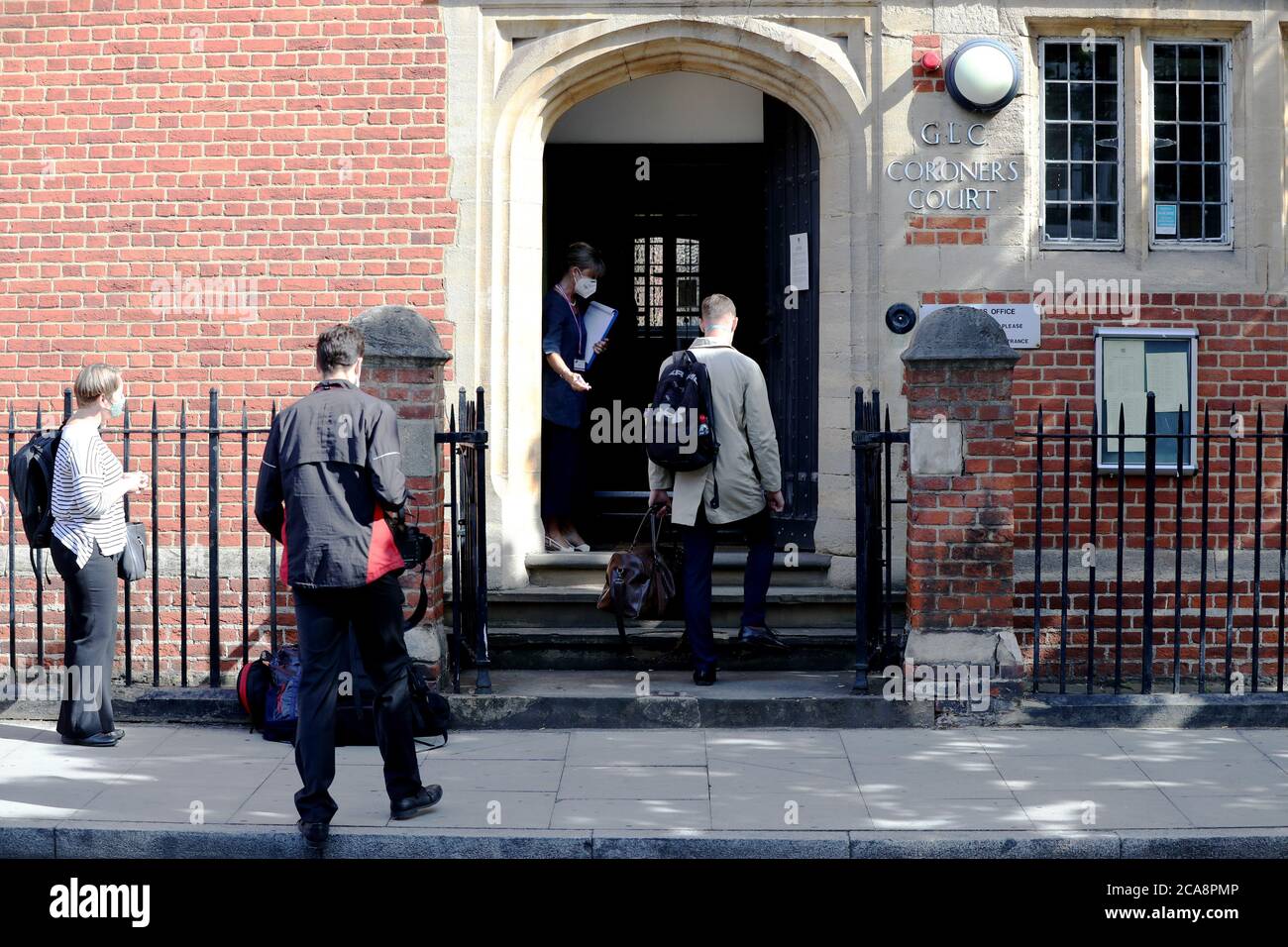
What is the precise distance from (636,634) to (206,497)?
9.17 feet

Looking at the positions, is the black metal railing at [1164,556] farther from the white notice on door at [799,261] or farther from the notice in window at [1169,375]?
the white notice on door at [799,261]

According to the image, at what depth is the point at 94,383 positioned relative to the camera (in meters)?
7.13

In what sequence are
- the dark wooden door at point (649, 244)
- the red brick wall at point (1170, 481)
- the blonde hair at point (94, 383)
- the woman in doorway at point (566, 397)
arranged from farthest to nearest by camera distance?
the dark wooden door at point (649, 244) → the woman in doorway at point (566, 397) → the red brick wall at point (1170, 481) → the blonde hair at point (94, 383)

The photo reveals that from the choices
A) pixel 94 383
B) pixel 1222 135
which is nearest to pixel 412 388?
pixel 94 383

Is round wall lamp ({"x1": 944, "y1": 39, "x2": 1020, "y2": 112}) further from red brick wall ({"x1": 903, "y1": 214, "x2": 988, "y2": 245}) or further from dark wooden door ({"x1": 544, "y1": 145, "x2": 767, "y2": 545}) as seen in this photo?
dark wooden door ({"x1": 544, "y1": 145, "x2": 767, "y2": 545})

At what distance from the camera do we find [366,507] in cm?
573

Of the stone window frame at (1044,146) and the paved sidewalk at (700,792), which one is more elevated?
the stone window frame at (1044,146)

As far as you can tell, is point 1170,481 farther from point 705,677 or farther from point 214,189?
point 214,189

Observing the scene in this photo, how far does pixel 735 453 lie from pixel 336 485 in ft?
8.91

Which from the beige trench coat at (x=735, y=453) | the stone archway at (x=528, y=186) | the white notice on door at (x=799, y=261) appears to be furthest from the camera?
the white notice on door at (x=799, y=261)

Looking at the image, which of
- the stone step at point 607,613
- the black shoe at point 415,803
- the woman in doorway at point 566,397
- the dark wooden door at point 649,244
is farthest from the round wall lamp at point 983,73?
the black shoe at point 415,803

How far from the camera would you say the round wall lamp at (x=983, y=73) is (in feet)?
28.2

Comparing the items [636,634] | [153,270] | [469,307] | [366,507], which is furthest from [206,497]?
[366,507]

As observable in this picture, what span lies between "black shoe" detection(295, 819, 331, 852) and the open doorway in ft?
15.3
